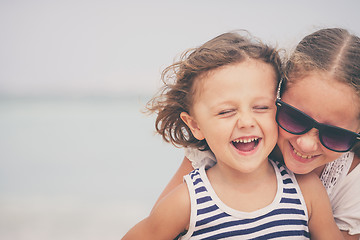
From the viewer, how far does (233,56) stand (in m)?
2.05

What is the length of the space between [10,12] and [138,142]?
1731 cm

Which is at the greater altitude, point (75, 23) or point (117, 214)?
point (75, 23)

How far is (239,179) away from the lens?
211cm

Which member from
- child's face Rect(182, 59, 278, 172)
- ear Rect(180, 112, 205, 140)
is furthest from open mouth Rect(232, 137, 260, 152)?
ear Rect(180, 112, 205, 140)

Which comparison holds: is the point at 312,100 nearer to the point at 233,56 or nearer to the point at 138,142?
the point at 233,56

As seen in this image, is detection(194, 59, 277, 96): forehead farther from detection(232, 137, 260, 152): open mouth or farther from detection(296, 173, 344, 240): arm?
detection(296, 173, 344, 240): arm

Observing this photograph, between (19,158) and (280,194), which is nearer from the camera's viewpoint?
(280,194)

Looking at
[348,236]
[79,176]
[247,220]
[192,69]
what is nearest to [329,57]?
[192,69]

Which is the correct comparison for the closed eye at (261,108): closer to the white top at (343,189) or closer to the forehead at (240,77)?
the forehead at (240,77)

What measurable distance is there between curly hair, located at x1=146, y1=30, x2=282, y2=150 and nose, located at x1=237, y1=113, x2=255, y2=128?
0.30 metres

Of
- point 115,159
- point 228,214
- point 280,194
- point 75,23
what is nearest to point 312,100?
point 280,194

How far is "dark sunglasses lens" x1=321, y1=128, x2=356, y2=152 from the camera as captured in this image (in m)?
1.88

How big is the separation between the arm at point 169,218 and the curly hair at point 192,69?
1.77 feet

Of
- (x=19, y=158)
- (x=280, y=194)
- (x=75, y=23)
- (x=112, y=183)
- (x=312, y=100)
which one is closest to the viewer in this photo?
(x=312, y=100)
